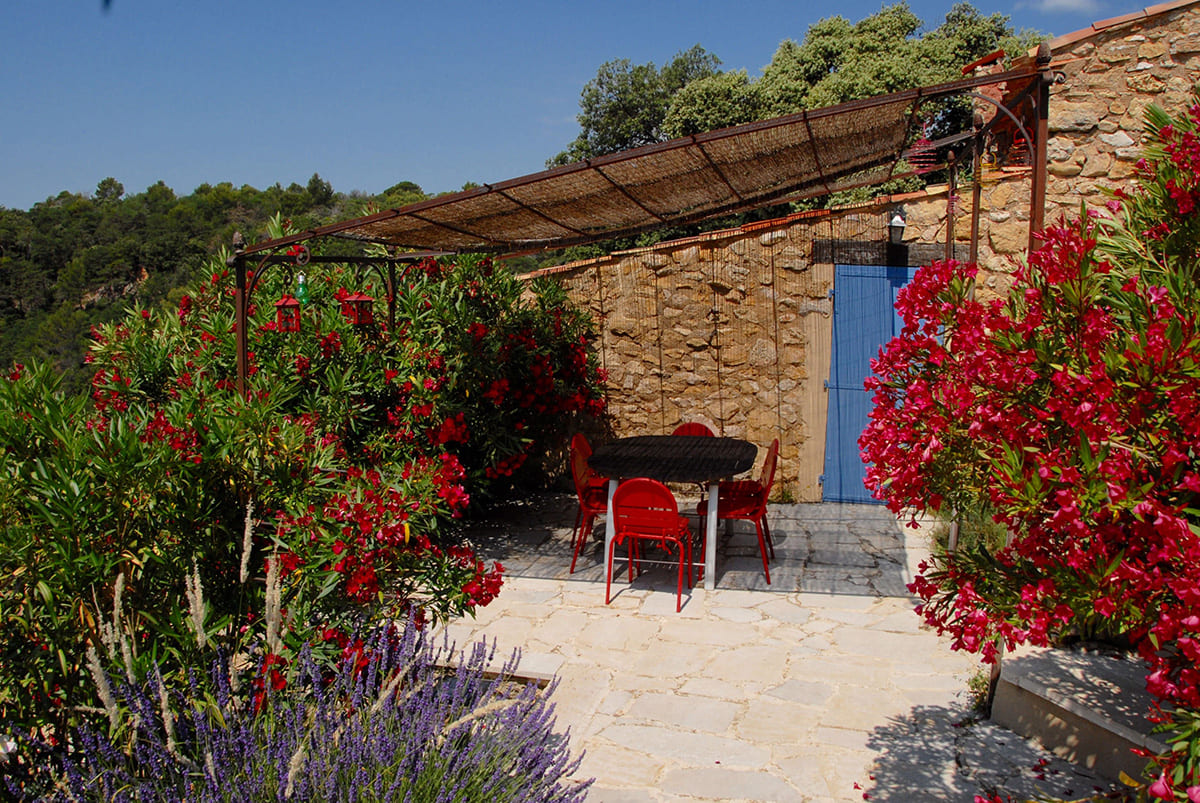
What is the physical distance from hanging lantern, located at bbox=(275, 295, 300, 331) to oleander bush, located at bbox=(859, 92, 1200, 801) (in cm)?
376

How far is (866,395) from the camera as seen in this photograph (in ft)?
24.7

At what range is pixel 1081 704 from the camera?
3.18m

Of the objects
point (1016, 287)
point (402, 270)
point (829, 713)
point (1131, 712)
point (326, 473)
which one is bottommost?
point (829, 713)

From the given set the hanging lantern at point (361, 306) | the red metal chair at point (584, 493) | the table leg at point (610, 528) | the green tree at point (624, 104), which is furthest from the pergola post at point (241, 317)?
the green tree at point (624, 104)

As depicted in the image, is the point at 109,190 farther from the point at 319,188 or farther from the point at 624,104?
the point at 624,104

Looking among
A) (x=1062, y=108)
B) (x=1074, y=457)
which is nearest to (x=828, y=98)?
(x=1062, y=108)

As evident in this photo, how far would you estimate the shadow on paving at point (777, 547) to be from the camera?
222 inches

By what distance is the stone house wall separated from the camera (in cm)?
688

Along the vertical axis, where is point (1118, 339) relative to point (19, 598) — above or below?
above

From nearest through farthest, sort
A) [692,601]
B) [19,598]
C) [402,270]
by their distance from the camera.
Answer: [19,598], [692,601], [402,270]

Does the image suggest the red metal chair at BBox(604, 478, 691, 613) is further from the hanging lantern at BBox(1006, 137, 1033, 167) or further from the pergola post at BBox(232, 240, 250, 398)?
the hanging lantern at BBox(1006, 137, 1033, 167)

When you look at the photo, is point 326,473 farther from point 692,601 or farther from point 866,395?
point 866,395

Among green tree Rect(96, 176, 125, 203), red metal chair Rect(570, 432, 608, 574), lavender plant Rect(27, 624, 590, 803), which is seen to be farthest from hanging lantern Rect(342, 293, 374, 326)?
green tree Rect(96, 176, 125, 203)

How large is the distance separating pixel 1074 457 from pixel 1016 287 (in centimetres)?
62
